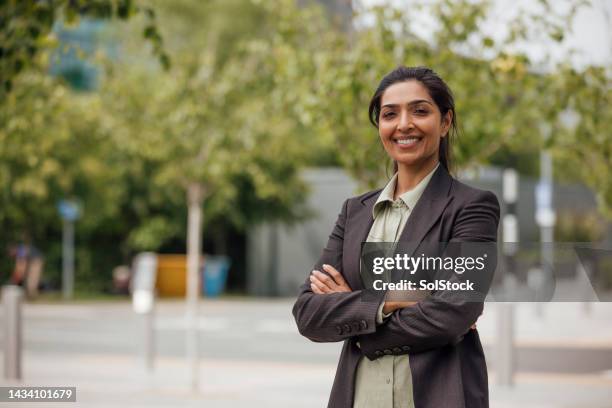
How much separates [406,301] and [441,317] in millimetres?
127

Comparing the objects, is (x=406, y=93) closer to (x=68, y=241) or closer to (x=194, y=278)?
(x=194, y=278)

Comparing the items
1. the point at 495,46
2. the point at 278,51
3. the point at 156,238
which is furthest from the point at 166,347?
the point at 156,238

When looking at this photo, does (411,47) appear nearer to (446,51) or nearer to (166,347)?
(446,51)

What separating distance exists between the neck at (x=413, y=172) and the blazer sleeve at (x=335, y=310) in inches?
9.1

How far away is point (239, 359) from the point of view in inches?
609

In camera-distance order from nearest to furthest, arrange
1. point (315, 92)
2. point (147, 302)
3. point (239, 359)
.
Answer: point (315, 92), point (147, 302), point (239, 359)

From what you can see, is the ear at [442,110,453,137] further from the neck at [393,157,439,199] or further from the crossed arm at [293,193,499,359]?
the crossed arm at [293,193,499,359]

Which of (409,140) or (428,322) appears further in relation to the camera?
(409,140)

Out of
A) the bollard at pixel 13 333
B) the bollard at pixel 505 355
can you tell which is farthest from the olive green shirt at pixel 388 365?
the bollard at pixel 13 333

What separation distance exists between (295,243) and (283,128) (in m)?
7.44

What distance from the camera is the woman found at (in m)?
2.92

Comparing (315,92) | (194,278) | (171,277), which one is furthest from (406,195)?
(171,277)

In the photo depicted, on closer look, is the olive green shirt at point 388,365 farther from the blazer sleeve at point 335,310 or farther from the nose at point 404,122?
the nose at point 404,122

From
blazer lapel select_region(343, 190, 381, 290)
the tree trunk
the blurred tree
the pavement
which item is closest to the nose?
blazer lapel select_region(343, 190, 381, 290)
